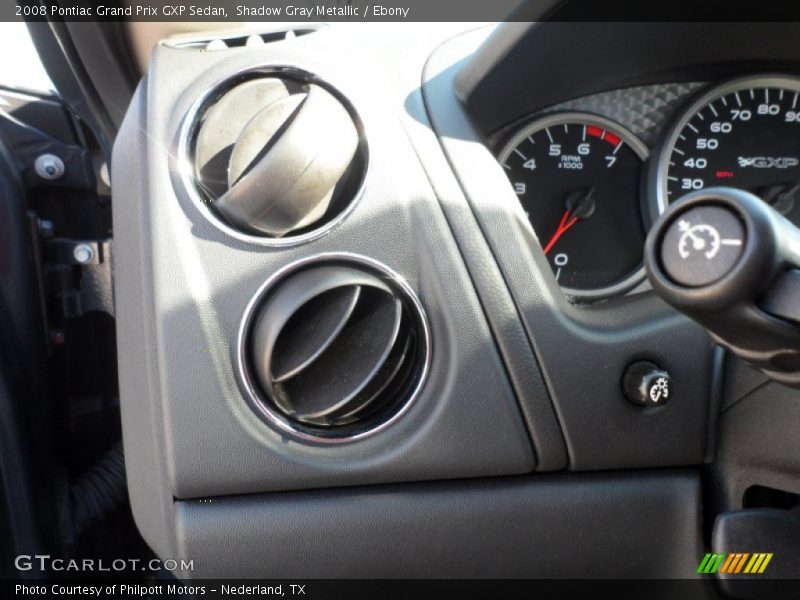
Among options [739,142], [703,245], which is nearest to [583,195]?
[739,142]

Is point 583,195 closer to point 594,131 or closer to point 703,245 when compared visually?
point 594,131

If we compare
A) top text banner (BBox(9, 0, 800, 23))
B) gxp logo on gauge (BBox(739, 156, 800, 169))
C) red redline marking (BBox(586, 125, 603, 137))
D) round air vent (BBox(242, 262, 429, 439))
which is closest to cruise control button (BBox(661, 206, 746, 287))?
round air vent (BBox(242, 262, 429, 439))

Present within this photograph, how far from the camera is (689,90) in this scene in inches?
51.9

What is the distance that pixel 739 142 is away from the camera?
1336 mm

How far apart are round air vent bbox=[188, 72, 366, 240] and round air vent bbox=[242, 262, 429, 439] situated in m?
0.09

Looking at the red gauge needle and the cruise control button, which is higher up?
the cruise control button

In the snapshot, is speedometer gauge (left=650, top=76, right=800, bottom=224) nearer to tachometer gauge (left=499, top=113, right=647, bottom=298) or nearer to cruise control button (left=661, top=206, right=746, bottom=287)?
tachometer gauge (left=499, top=113, right=647, bottom=298)

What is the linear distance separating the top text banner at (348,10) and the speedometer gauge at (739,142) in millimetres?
162

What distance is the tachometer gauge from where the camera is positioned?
4.14 ft

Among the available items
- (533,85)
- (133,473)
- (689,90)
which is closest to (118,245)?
(133,473)

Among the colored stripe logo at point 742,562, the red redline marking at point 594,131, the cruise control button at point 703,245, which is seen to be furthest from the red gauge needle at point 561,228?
the cruise control button at point 703,245

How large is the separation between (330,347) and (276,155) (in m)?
0.26

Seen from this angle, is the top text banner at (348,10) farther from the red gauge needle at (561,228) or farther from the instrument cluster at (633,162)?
the red gauge needle at (561,228)

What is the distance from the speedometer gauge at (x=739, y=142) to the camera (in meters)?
1.32
